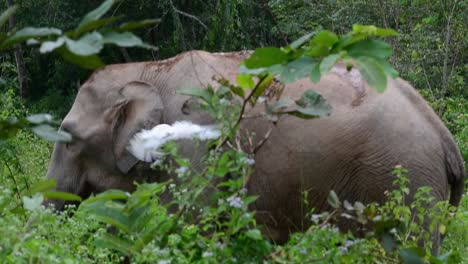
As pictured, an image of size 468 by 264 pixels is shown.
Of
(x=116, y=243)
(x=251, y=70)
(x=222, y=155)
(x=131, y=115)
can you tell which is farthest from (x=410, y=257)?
(x=131, y=115)

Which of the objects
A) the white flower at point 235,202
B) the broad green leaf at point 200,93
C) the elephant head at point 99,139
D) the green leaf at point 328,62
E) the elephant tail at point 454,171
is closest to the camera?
the green leaf at point 328,62

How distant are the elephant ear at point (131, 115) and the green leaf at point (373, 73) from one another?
13.2ft

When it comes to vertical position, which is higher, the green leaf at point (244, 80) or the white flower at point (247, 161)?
the green leaf at point (244, 80)

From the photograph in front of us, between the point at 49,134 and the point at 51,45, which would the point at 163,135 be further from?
the point at 51,45

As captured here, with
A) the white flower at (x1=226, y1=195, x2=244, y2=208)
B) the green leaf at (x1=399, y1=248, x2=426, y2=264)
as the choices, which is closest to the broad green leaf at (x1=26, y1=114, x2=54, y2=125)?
the white flower at (x1=226, y1=195, x2=244, y2=208)

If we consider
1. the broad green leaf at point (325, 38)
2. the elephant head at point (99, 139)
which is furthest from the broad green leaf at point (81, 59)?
the elephant head at point (99, 139)

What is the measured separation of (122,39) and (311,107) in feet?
3.38

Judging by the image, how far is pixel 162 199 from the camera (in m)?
7.08

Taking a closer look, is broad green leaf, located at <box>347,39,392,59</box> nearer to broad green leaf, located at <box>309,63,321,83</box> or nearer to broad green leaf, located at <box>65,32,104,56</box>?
broad green leaf, located at <box>309,63,321,83</box>

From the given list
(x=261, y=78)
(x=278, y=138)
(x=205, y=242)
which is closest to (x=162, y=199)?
(x=278, y=138)

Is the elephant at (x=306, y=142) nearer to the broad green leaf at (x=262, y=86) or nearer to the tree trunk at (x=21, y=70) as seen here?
the broad green leaf at (x=262, y=86)

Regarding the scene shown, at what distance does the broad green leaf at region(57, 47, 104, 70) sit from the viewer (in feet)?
9.21

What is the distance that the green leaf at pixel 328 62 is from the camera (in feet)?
10.1

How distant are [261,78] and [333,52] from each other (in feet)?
1.30
